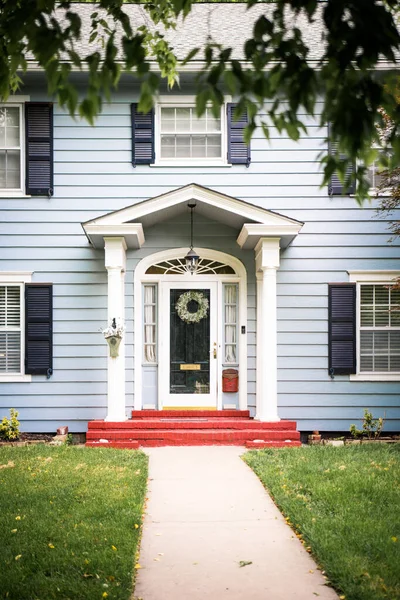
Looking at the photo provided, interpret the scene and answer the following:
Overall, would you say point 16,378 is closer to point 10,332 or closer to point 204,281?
point 10,332

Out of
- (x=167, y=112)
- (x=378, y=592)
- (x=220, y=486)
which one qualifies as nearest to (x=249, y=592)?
(x=378, y=592)

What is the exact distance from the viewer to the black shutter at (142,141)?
10836 millimetres

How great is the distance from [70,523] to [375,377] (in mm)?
6529

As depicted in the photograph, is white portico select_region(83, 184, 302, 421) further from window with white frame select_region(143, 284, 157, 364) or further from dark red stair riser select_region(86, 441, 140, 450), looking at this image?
dark red stair riser select_region(86, 441, 140, 450)

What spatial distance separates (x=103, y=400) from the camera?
1075 centimetres

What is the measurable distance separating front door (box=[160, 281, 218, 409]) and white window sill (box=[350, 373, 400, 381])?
2266 mm

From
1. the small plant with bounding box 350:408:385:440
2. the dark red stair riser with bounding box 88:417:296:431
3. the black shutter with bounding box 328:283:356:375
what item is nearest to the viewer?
the dark red stair riser with bounding box 88:417:296:431

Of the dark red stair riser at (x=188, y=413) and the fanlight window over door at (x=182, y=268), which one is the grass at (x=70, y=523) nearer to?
the dark red stair riser at (x=188, y=413)

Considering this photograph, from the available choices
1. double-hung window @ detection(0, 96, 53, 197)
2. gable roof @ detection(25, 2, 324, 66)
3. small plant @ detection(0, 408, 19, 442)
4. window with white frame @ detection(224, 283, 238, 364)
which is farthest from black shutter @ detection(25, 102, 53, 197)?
small plant @ detection(0, 408, 19, 442)

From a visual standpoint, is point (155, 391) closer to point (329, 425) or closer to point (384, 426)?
point (329, 425)

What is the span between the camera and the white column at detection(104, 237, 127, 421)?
393 inches

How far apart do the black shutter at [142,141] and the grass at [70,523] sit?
15.4 ft

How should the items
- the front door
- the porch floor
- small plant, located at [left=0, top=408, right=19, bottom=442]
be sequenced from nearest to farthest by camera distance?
1. the porch floor
2. small plant, located at [left=0, top=408, right=19, bottom=442]
3. the front door

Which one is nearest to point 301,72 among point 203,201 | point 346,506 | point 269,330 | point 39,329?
point 346,506
